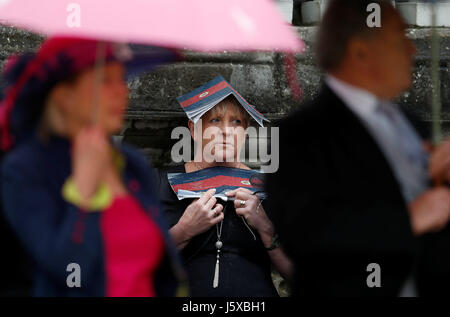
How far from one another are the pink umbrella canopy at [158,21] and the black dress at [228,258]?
1547 millimetres

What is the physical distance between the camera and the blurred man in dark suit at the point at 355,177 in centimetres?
191

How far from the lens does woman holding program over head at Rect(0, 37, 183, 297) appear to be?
1829 mm

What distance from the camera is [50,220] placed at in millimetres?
1829

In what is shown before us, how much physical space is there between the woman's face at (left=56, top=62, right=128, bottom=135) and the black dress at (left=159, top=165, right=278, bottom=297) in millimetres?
1413

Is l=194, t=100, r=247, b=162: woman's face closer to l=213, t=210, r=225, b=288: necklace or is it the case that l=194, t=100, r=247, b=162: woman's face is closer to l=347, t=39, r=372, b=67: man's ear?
l=213, t=210, r=225, b=288: necklace

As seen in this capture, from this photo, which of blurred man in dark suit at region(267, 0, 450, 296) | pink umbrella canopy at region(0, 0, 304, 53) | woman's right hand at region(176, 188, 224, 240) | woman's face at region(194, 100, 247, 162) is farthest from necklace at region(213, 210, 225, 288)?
pink umbrella canopy at region(0, 0, 304, 53)

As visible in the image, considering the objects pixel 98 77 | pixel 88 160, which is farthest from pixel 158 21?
pixel 88 160

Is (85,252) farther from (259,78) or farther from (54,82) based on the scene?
(259,78)

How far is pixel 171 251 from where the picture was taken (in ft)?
6.69

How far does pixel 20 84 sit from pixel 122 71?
31 cm

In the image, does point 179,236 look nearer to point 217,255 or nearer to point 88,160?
point 217,255
